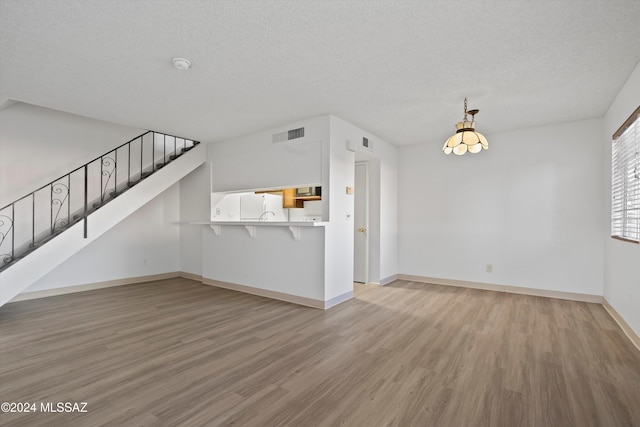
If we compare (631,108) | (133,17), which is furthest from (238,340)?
(631,108)

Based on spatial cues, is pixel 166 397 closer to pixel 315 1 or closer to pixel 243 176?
pixel 315 1

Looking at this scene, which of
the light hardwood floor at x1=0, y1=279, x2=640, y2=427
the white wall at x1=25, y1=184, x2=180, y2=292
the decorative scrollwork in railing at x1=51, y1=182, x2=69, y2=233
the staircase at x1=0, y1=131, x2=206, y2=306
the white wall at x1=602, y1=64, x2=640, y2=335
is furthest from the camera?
the white wall at x1=25, y1=184, x2=180, y2=292

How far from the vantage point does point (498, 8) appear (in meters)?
2.18

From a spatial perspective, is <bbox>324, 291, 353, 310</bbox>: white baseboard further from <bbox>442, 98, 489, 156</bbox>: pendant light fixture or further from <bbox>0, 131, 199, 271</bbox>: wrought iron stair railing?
<bbox>0, 131, 199, 271</bbox>: wrought iron stair railing

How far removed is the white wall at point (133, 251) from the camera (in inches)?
212

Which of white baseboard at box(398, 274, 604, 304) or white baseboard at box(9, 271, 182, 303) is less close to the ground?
white baseboard at box(398, 274, 604, 304)

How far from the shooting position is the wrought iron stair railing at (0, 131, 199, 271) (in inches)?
185

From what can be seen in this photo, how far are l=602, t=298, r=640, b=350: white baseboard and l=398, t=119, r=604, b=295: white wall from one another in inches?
16.7

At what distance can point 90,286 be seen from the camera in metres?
5.60

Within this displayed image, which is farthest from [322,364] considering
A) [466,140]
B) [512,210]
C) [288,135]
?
[512,210]

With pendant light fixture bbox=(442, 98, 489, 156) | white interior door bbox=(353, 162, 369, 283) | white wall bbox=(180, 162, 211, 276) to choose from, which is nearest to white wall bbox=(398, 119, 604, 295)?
white interior door bbox=(353, 162, 369, 283)

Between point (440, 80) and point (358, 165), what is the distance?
2.89m

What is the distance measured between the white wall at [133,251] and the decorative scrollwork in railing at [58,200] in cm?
62

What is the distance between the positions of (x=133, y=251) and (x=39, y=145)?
241 centimetres
